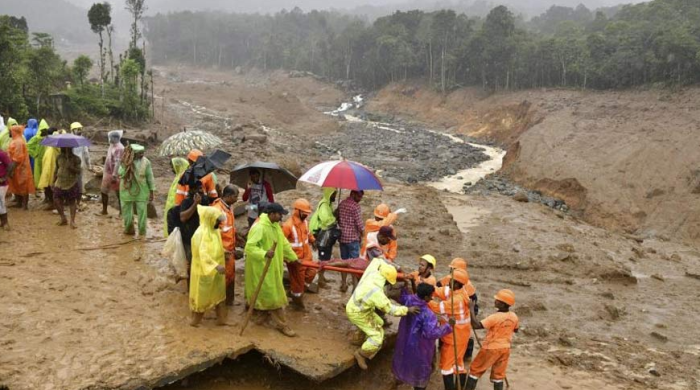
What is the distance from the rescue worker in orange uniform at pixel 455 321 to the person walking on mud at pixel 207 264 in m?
2.21

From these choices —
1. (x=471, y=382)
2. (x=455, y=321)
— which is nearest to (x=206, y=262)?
(x=455, y=321)

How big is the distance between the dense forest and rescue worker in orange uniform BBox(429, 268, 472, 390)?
28.8m

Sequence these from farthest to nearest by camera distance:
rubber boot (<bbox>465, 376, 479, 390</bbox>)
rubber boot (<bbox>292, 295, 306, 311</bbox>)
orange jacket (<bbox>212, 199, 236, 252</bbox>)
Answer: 1. rubber boot (<bbox>292, 295, 306, 311</bbox>)
2. orange jacket (<bbox>212, 199, 236, 252</bbox>)
3. rubber boot (<bbox>465, 376, 479, 390</bbox>)

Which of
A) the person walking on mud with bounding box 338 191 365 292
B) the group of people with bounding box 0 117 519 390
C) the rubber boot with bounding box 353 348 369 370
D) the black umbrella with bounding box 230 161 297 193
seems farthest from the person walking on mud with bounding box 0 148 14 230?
the rubber boot with bounding box 353 348 369 370

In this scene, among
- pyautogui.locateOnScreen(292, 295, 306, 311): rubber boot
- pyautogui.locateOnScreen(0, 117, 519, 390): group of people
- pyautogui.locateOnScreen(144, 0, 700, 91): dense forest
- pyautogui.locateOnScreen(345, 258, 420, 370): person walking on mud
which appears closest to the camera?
pyautogui.locateOnScreen(345, 258, 420, 370): person walking on mud

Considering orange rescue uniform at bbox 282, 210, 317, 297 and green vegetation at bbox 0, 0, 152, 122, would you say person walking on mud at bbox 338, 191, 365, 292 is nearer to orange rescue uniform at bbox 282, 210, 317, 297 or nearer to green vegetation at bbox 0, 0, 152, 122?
orange rescue uniform at bbox 282, 210, 317, 297

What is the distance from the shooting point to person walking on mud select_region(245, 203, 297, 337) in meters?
5.44

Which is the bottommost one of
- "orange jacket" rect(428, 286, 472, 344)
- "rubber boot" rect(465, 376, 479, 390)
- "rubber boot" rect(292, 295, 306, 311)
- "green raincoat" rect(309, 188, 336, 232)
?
"rubber boot" rect(465, 376, 479, 390)

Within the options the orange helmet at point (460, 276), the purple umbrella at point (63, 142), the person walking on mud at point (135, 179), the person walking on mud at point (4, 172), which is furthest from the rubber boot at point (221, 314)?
the person walking on mud at point (4, 172)

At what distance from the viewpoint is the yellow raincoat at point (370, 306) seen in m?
5.11

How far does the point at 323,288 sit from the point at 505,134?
94.1 feet

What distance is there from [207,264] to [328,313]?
1.82 meters

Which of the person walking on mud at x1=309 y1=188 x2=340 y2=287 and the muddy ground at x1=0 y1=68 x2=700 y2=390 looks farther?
the person walking on mud at x1=309 y1=188 x2=340 y2=287

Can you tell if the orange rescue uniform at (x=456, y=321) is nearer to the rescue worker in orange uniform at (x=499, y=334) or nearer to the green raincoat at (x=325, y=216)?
the rescue worker in orange uniform at (x=499, y=334)
